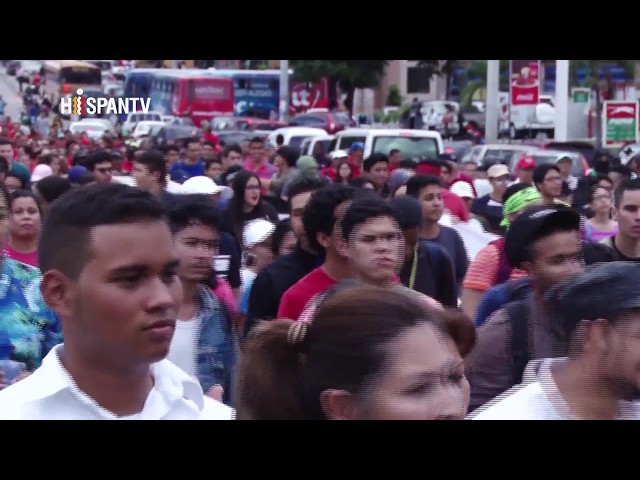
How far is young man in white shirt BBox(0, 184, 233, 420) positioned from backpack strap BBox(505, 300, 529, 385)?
4.16ft

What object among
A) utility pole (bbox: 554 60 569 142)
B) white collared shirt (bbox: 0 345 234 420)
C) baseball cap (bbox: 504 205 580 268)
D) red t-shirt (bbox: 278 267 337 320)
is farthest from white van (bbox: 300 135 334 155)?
white collared shirt (bbox: 0 345 234 420)

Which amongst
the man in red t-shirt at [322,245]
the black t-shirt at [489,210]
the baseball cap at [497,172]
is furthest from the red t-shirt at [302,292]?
the baseball cap at [497,172]

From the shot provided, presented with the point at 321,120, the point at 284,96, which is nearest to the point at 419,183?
the point at 284,96

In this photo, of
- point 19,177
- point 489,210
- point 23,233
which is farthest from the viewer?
point 489,210

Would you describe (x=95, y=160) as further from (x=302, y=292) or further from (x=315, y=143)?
(x=315, y=143)

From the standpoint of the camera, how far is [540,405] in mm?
2596

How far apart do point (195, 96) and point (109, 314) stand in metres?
24.2

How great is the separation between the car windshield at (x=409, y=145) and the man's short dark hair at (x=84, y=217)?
15.9 meters

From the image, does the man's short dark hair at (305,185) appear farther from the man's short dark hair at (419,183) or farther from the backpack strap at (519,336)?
the backpack strap at (519,336)

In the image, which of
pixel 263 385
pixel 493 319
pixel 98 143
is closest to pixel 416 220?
pixel 493 319

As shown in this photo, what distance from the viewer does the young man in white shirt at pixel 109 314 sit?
2.50m

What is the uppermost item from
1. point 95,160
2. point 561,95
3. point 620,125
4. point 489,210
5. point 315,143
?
point 561,95

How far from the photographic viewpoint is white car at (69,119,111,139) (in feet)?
73.5
